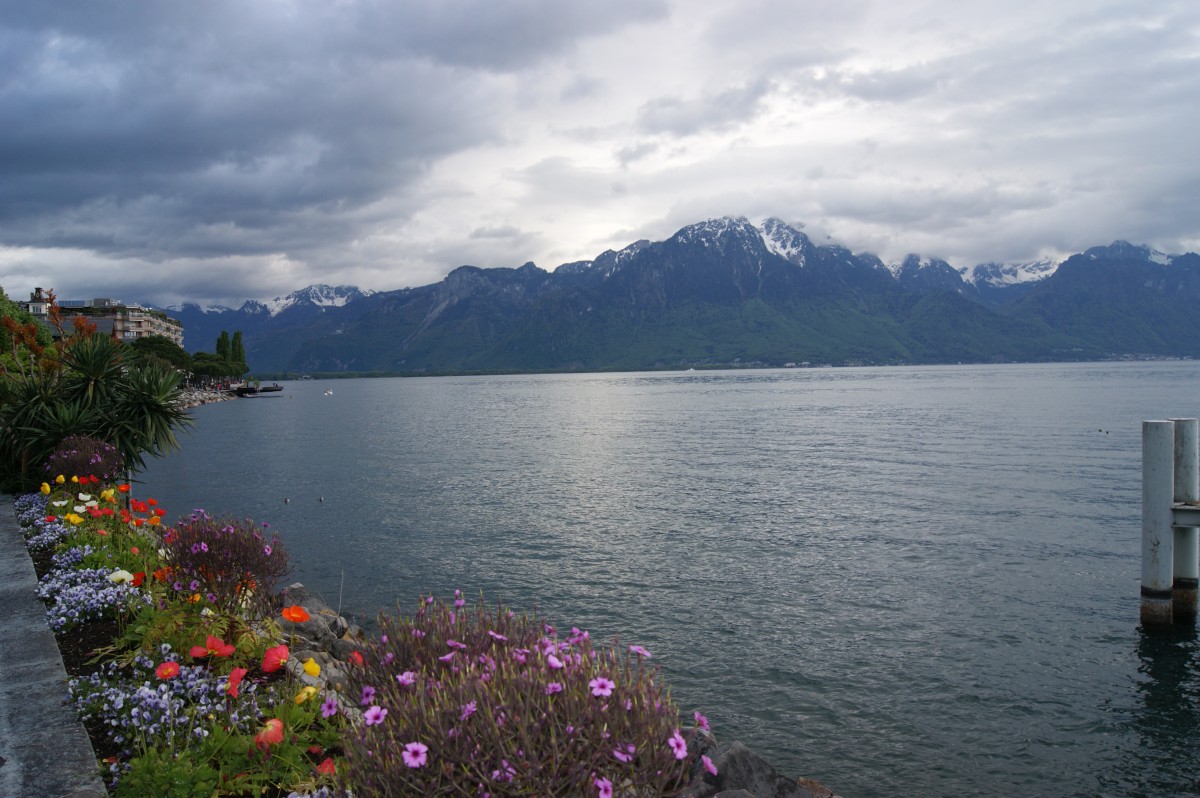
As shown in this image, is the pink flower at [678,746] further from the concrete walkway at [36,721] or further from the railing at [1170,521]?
the railing at [1170,521]

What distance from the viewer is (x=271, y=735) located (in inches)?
270

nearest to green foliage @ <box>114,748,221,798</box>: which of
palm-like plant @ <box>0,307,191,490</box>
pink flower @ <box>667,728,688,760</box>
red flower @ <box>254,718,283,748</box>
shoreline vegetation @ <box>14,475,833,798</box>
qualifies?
shoreline vegetation @ <box>14,475,833,798</box>

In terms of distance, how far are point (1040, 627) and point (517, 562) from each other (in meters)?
16.2

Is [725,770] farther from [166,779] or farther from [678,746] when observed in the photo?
[166,779]

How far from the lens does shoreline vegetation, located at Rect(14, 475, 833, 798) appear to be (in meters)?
4.64

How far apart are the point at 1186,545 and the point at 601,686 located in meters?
20.9

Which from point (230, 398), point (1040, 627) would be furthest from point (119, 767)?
point (230, 398)

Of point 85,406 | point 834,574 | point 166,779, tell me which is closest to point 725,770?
point 166,779

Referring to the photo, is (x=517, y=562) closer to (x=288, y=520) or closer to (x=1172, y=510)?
(x=288, y=520)

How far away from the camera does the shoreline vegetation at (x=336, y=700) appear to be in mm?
4637

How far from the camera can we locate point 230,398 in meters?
186

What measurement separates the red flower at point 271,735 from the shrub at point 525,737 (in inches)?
77.0

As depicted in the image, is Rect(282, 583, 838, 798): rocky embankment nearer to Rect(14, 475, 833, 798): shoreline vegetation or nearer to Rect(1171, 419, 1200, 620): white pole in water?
Rect(14, 475, 833, 798): shoreline vegetation

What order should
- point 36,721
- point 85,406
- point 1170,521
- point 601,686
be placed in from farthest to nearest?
point 85,406, point 1170,521, point 36,721, point 601,686
